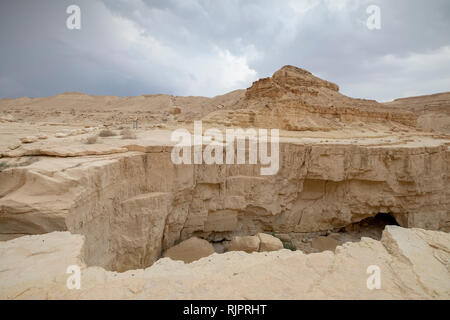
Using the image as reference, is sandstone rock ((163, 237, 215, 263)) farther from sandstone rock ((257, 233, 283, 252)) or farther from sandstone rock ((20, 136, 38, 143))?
sandstone rock ((20, 136, 38, 143))

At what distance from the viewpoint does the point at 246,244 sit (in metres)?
6.60

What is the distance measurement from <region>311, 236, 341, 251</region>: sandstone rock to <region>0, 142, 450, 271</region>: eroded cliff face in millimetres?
658

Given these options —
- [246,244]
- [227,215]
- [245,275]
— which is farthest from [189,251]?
[245,275]

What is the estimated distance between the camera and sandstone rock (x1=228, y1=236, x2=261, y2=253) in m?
6.50

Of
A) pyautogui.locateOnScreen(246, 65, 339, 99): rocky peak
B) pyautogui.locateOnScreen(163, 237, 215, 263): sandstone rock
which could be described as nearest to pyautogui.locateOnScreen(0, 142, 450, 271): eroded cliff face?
pyautogui.locateOnScreen(163, 237, 215, 263): sandstone rock

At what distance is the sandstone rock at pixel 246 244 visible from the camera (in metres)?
6.50

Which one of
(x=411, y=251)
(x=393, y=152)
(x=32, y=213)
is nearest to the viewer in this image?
(x=411, y=251)

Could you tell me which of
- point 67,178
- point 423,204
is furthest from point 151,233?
point 423,204

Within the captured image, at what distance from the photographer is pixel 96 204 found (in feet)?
13.5

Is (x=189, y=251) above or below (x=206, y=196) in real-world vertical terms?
below

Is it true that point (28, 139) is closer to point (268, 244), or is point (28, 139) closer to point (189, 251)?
point (189, 251)

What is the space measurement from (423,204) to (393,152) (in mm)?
2789

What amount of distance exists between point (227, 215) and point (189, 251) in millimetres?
1972
